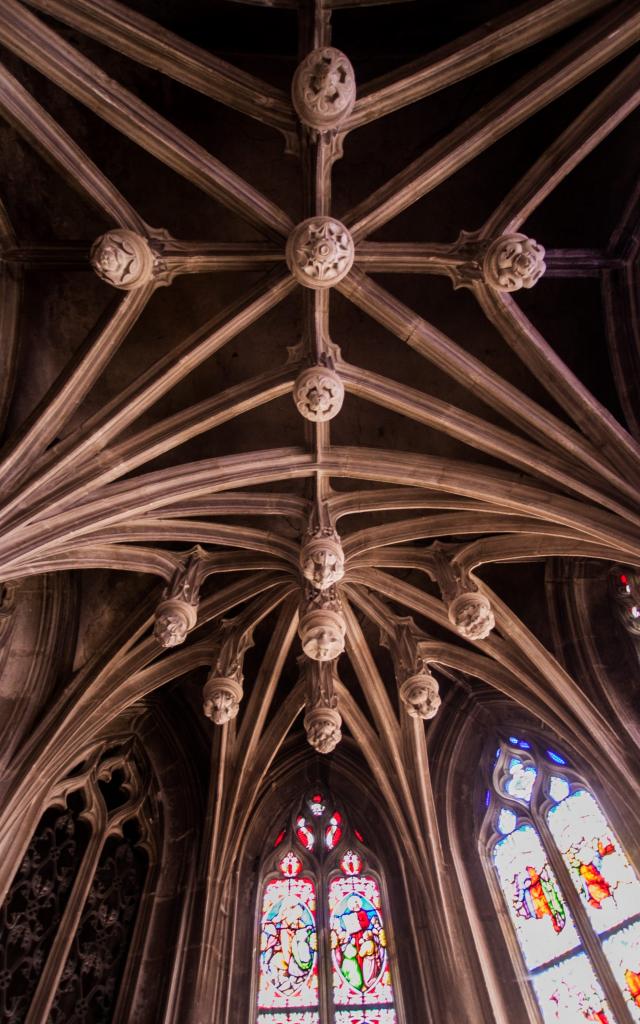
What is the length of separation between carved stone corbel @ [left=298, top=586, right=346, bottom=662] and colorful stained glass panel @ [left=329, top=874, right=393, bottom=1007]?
3.43 meters

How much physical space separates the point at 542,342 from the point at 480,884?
6.32 meters

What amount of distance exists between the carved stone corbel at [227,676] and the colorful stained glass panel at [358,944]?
262 centimetres

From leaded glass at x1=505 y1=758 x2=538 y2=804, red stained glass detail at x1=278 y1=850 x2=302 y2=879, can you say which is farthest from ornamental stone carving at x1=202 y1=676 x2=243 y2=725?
Result: leaded glass at x1=505 y1=758 x2=538 y2=804

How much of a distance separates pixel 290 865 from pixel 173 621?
157 inches

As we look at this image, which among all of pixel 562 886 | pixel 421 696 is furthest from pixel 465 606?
pixel 562 886

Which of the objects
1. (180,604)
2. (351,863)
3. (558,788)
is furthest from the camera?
(351,863)

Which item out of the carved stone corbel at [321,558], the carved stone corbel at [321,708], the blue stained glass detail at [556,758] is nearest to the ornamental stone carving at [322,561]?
the carved stone corbel at [321,558]

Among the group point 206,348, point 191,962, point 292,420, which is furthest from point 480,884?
point 206,348

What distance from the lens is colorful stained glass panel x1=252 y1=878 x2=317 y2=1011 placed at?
891 centimetres

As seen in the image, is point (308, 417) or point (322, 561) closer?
point (308, 417)

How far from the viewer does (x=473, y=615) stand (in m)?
8.84

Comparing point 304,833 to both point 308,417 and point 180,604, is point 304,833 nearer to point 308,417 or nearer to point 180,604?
point 180,604

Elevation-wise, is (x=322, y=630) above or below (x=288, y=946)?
above

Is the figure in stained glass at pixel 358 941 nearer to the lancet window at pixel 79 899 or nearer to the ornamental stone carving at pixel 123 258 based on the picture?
the lancet window at pixel 79 899
